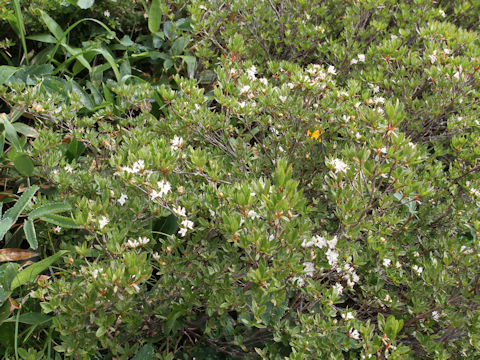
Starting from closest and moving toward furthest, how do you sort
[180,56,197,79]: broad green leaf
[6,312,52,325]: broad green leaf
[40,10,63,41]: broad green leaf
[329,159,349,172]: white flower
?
[329,159,349,172]: white flower < [6,312,52,325]: broad green leaf < [40,10,63,41]: broad green leaf < [180,56,197,79]: broad green leaf

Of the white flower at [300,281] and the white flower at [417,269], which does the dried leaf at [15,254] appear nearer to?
the white flower at [300,281]

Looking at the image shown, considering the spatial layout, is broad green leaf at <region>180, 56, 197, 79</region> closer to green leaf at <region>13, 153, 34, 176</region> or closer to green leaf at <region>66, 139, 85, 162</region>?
green leaf at <region>66, 139, 85, 162</region>

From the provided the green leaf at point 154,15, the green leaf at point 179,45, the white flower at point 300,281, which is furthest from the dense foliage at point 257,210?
the green leaf at point 154,15

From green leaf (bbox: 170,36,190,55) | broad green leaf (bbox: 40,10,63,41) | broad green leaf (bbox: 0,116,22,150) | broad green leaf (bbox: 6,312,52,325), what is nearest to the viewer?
broad green leaf (bbox: 6,312,52,325)

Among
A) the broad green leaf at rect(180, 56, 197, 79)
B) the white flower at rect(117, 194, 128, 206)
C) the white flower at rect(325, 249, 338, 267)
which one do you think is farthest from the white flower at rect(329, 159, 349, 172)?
the broad green leaf at rect(180, 56, 197, 79)

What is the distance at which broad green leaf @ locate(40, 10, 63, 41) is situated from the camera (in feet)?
9.30

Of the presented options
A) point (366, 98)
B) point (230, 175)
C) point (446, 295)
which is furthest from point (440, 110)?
point (230, 175)

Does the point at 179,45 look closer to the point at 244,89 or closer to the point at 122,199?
the point at 244,89

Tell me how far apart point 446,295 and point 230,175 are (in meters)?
0.96

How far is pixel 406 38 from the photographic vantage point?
109 inches

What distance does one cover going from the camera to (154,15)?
3.16m

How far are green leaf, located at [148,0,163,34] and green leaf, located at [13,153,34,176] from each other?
1.47 meters

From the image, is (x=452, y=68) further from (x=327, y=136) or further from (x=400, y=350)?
(x=400, y=350)

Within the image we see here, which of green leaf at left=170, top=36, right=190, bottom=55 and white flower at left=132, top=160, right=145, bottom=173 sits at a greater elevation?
white flower at left=132, top=160, right=145, bottom=173
